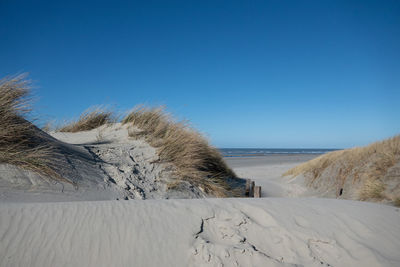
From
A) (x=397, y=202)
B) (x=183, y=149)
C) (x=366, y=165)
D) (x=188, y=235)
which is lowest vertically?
(x=397, y=202)

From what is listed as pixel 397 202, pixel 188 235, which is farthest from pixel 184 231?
pixel 397 202

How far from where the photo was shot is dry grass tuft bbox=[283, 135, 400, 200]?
6648 mm

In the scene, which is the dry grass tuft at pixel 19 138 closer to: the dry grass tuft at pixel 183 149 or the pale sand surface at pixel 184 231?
the pale sand surface at pixel 184 231

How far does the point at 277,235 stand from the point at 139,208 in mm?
1530

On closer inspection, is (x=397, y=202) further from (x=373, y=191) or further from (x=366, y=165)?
(x=366, y=165)

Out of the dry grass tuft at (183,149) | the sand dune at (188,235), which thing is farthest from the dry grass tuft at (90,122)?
the sand dune at (188,235)

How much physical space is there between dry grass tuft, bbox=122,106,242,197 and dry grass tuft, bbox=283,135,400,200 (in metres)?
3.44

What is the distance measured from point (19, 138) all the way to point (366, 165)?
9.23 meters

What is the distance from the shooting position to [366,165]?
8.23 meters

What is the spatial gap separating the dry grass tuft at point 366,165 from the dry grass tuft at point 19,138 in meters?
7.12

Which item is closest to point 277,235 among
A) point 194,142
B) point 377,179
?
point 194,142

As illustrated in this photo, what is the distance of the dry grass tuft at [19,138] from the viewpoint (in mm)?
3711

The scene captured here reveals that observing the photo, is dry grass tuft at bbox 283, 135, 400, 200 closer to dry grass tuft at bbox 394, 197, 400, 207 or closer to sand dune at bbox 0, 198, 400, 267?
dry grass tuft at bbox 394, 197, 400, 207

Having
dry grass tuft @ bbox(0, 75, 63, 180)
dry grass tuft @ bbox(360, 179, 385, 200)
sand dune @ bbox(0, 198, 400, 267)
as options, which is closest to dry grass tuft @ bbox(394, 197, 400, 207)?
dry grass tuft @ bbox(360, 179, 385, 200)
